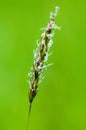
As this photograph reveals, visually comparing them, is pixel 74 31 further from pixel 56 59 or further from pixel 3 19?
pixel 3 19

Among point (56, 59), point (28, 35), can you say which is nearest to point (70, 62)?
point (56, 59)

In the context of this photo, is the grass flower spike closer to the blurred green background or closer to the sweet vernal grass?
the sweet vernal grass

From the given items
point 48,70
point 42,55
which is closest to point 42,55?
point 42,55

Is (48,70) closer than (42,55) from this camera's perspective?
No

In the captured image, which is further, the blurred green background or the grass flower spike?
the blurred green background

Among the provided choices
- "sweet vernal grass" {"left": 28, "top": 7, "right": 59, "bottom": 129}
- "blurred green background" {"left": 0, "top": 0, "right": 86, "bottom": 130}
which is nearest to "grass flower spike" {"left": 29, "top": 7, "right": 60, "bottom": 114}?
"sweet vernal grass" {"left": 28, "top": 7, "right": 59, "bottom": 129}

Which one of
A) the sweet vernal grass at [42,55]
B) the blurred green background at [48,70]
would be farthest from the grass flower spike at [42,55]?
the blurred green background at [48,70]

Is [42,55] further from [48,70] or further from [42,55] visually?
[48,70]

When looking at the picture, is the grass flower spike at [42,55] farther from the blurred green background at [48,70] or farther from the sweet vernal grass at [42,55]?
the blurred green background at [48,70]
